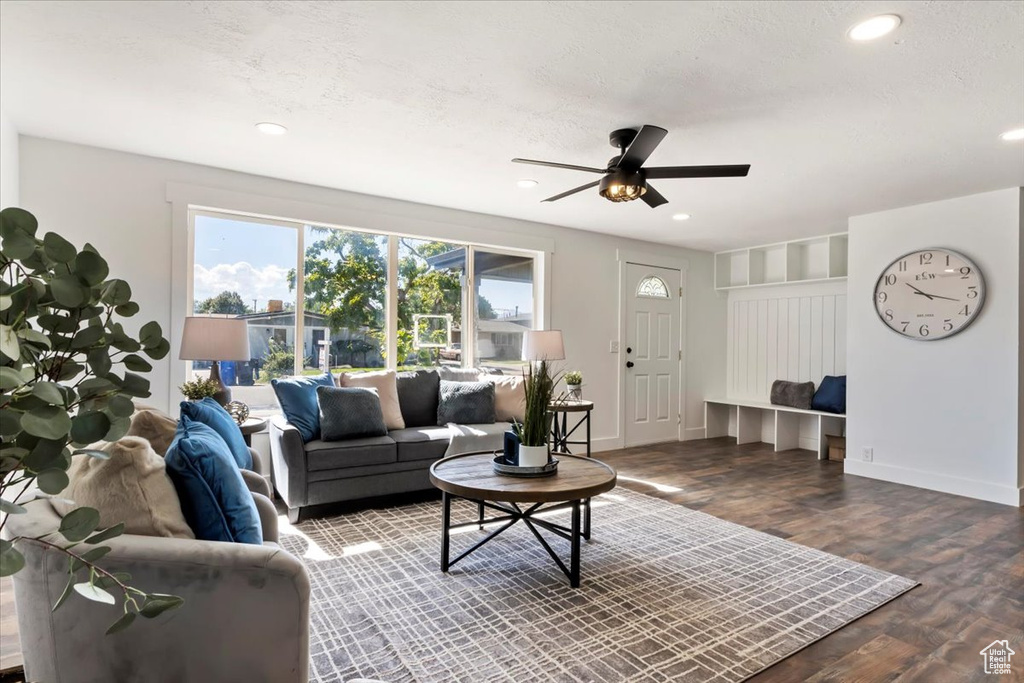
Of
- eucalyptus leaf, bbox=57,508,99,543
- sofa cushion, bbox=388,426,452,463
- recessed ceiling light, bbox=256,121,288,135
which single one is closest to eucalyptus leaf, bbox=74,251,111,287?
eucalyptus leaf, bbox=57,508,99,543

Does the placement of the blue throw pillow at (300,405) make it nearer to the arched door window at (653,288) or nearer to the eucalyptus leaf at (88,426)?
the eucalyptus leaf at (88,426)

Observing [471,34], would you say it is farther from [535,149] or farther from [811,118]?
[811,118]

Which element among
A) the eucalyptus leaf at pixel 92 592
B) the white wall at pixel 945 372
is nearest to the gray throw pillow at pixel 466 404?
the white wall at pixel 945 372

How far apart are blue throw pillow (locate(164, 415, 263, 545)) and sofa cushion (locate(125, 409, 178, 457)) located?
0.49 metres

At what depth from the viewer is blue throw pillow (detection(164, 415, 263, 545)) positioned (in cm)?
141

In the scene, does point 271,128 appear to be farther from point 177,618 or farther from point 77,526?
point 77,526

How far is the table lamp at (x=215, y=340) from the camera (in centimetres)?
318

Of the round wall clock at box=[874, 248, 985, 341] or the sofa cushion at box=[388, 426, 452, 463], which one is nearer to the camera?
the sofa cushion at box=[388, 426, 452, 463]

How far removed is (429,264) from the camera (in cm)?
493

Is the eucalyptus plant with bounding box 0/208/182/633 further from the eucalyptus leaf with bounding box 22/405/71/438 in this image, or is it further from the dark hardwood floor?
the dark hardwood floor

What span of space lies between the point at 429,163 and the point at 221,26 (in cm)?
165

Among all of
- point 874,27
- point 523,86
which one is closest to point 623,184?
point 523,86

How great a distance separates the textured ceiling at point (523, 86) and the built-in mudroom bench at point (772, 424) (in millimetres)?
2711

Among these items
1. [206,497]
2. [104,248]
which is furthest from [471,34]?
[104,248]
